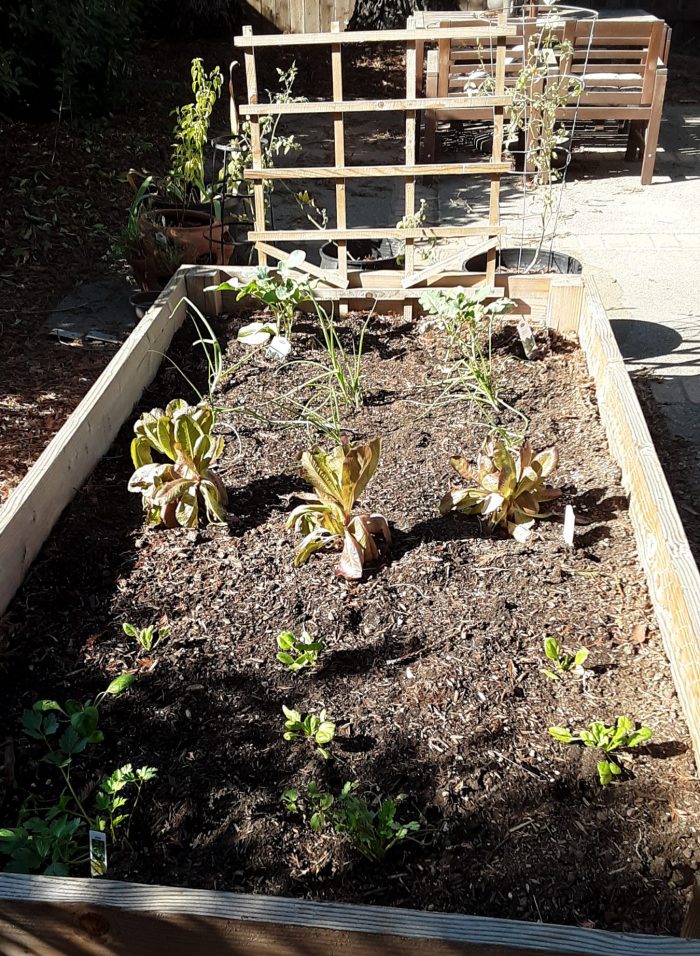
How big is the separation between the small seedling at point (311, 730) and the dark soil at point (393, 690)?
35 millimetres

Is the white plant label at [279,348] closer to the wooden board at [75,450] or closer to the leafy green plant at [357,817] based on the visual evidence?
the wooden board at [75,450]

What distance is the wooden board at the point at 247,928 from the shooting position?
1179 millimetres

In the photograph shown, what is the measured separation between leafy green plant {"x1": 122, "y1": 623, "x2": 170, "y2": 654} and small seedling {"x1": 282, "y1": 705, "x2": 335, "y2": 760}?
15.6 inches

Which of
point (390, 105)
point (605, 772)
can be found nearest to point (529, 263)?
point (390, 105)

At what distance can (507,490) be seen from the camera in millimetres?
2330

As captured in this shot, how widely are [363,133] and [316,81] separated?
177cm

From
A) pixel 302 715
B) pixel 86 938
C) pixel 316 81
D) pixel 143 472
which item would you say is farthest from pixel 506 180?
pixel 86 938

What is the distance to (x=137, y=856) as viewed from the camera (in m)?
1.57

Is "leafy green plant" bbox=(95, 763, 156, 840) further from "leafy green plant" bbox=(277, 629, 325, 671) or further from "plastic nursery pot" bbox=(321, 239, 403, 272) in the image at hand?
"plastic nursery pot" bbox=(321, 239, 403, 272)

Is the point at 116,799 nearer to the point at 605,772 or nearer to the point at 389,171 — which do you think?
the point at 605,772

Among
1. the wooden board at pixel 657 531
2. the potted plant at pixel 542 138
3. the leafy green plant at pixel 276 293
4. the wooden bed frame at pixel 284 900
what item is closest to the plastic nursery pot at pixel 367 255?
the wooden bed frame at pixel 284 900

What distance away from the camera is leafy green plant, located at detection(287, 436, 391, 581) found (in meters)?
2.20

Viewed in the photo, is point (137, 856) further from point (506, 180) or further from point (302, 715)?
point (506, 180)

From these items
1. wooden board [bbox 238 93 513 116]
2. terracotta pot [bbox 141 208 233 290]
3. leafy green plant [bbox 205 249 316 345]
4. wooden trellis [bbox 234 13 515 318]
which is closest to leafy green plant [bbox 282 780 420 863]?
leafy green plant [bbox 205 249 316 345]
